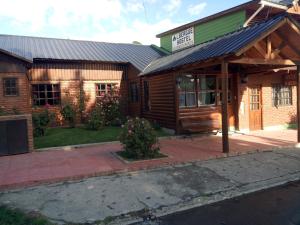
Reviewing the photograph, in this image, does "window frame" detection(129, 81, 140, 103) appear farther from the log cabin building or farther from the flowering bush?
the flowering bush

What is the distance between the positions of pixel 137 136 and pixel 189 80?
210 inches

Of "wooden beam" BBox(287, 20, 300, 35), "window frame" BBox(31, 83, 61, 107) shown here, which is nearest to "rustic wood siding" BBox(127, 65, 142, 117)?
"window frame" BBox(31, 83, 61, 107)

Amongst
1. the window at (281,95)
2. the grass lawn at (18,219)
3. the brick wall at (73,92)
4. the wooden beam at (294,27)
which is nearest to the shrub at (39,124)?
the brick wall at (73,92)

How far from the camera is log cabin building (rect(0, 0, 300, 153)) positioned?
1002 cm

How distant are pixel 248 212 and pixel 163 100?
28.7ft

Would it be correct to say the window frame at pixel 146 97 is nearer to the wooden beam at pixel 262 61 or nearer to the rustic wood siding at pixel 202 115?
Result: the rustic wood siding at pixel 202 115

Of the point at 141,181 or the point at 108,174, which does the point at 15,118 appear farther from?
the point at 141,181

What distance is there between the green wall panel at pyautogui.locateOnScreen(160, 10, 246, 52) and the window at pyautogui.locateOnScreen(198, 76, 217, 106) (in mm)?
4242

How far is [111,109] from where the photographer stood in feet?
51.4

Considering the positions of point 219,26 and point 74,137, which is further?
point 219,26

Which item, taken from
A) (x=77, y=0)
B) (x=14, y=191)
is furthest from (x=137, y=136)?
(x=77, y=0)

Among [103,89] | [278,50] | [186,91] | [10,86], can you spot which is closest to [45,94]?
[10,86]

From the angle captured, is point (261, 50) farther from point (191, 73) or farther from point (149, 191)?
point (149, 191)

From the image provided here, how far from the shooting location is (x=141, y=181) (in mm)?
6629
